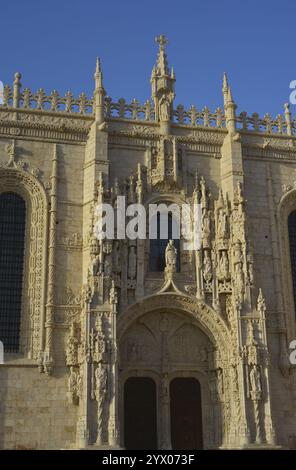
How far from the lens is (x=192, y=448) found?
25.4 metres

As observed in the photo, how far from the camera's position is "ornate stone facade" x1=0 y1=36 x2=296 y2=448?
24.1m

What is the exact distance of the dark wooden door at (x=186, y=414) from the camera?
25422mm

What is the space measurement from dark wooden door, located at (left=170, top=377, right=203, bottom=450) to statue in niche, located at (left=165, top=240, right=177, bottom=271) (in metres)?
4.70

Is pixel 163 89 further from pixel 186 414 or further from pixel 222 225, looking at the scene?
pixel 186 414

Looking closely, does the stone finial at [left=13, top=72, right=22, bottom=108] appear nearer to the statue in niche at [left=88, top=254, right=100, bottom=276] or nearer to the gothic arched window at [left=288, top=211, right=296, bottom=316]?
the statue in niche at [left=88, top=254, right=100, bottom=276]

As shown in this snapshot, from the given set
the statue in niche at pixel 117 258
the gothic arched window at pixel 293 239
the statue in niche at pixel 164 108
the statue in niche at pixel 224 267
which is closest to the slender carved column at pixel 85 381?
the statue in niche at pixel 117 258

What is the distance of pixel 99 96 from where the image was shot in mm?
28047

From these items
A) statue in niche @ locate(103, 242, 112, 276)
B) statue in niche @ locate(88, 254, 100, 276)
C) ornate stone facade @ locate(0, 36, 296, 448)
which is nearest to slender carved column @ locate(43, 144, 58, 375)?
ornate stone facade @ locate(0, 36, 296, 448)

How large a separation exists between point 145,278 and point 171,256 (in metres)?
1.43

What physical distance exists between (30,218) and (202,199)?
24.5ft

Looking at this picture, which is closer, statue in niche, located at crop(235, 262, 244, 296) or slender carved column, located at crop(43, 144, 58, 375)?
slender carved column, located at crop(43, 144, 58, 375)

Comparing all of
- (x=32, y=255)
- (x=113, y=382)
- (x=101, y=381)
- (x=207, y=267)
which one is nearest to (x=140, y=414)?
(x=113, y=382)

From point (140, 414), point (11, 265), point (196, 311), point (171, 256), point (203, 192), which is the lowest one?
point (140, 414)
